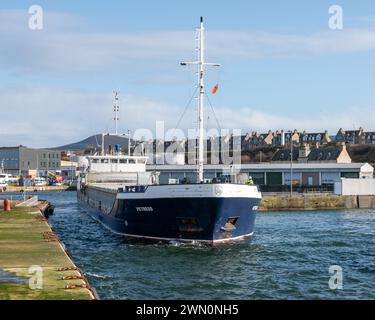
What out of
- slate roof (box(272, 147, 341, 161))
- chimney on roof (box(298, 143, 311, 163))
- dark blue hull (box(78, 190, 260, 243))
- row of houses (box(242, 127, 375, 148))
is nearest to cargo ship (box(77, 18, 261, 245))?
dark blue hull (box(78, 190, 260, 243))

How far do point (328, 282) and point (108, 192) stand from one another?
75.2 feet

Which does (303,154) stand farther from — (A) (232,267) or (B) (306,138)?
(A) (232,267)

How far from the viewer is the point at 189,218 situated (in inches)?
1156

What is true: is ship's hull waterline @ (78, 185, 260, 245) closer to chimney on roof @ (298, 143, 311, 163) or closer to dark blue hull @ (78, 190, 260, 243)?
dark blue hull @ (78, 190, 260, 243)

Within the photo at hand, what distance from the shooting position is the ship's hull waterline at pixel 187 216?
29.0 meters

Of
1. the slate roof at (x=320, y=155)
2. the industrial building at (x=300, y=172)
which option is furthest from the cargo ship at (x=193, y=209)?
the slate roof at (x=320, y=155)

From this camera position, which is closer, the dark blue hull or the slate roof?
the dark blue hull

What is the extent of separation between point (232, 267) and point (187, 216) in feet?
18.7

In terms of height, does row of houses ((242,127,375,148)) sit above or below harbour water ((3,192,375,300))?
above

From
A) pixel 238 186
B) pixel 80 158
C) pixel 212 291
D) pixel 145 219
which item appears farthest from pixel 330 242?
pixel 80 158

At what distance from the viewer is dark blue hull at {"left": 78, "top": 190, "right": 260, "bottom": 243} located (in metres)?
29.0

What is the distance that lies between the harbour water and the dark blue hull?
2.95ft
